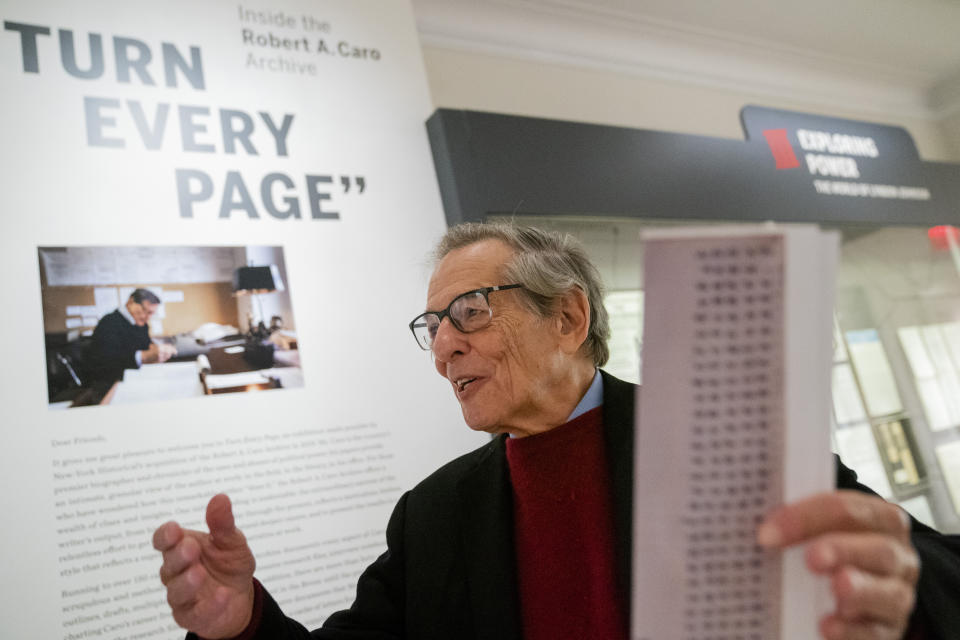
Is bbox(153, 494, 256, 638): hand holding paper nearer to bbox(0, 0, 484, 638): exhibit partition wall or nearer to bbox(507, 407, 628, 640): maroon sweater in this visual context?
bbox(507, 407, 628, 640): maroon sweater

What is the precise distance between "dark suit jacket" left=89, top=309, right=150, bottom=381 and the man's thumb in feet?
3.89

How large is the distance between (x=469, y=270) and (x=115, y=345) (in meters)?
1.22

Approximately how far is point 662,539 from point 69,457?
1931mm

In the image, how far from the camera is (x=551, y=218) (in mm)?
3254

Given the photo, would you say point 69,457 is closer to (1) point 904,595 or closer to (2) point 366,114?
(2) point 366,114

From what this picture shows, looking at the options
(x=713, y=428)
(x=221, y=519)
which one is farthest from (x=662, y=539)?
(x=221, y=519)

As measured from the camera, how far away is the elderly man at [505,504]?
1.26 m

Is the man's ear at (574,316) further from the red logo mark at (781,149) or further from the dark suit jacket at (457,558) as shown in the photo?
the red logo mark at (781,149)

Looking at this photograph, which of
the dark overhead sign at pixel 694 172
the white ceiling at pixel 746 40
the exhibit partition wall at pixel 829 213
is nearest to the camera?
the dark overhead sign at pixel 694 172

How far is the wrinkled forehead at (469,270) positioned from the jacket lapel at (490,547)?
44 cm

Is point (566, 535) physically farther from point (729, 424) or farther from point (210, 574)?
point (729, 424)

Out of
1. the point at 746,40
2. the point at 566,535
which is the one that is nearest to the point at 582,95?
the point at 746,40

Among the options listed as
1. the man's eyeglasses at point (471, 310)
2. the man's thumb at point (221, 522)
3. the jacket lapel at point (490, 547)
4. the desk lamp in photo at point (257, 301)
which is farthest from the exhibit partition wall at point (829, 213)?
the man's thumb at point (221, 522)

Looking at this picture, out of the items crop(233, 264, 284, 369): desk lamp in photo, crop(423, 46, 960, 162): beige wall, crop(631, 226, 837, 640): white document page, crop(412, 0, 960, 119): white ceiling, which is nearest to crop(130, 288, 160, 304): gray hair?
crop(233, 264, 284, 369): desk lamp in photo
